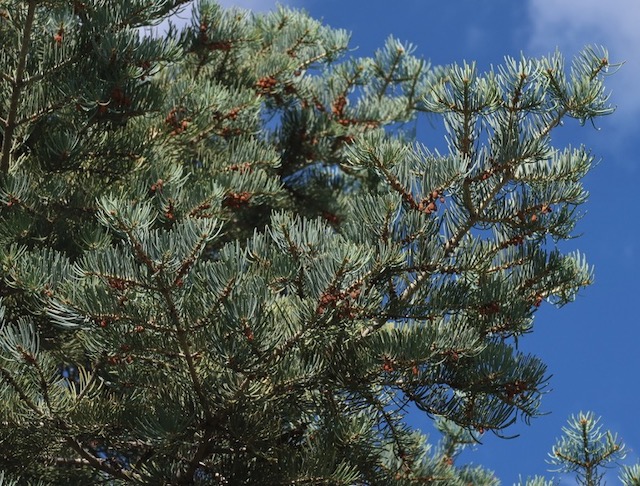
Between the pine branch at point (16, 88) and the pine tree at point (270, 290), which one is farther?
the pine branch at point (16, 88)

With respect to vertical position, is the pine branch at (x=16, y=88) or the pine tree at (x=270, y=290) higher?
the pine branch at (x=16, y=88)

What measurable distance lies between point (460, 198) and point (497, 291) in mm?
315

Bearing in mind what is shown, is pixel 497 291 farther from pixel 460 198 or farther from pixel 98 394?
pixel 98 394

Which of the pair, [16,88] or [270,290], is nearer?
[270,290]

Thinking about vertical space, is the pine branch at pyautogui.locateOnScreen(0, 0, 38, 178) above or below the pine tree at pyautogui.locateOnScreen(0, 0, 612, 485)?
above

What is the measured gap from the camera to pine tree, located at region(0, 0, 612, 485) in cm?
285

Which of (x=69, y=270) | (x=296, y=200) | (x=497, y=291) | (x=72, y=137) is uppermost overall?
(x=296, y=200)

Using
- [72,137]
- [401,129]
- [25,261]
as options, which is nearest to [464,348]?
[25,261]

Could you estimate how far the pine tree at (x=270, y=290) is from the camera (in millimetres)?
2850

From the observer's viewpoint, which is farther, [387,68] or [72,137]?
[387,68]

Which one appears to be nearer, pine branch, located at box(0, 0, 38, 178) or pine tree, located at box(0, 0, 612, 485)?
pine tree, located at box(0, 0, 612, 485)

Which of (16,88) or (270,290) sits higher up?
(16,88)

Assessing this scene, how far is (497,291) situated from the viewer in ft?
10.6

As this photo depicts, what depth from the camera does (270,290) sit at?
2.77 meters
